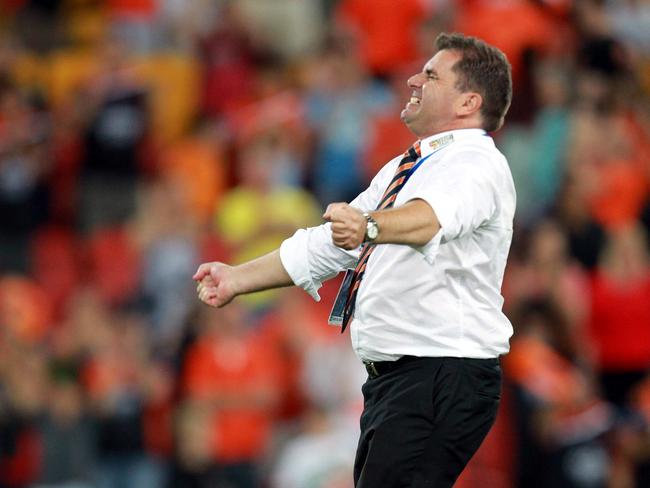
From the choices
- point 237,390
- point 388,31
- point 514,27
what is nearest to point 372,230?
point 237,390

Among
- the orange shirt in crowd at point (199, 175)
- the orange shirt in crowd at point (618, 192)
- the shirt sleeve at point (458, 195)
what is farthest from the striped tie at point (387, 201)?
the orange shirt in crowd at point (199, 175)

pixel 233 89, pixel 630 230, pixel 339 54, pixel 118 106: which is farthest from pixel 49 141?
pixel 630 230

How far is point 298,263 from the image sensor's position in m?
4.61

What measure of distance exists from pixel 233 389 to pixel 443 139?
200 inches

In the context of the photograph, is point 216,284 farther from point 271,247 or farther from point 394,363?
point 271,247

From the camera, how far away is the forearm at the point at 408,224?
12.7ft

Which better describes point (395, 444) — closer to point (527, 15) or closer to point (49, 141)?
point (527, 15)

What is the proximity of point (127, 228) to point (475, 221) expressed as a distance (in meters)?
7.65

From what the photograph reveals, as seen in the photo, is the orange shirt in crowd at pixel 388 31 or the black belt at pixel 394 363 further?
the orange shirt in crowd at pixel 388 31

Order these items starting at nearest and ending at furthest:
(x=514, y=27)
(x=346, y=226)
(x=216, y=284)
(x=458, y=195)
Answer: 1. (x=346, y=226)
2. (x=458, y=195)
3. (x=216, y=284)
4. (x=514, y=27)

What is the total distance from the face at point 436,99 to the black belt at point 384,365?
724 mm

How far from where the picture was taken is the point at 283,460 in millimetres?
8938

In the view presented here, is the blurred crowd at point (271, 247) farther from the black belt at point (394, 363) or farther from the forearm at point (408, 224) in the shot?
the forearm at point (408, 224)

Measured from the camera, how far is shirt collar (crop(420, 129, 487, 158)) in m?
4.43
